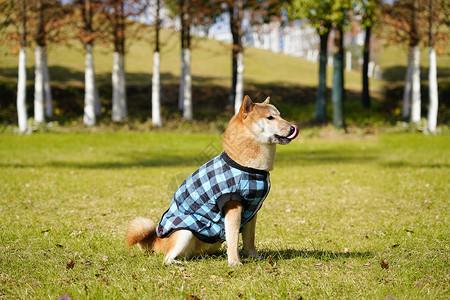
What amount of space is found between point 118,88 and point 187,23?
15.7 ft

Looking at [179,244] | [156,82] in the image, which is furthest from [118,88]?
[179,244]

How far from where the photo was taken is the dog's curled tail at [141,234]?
184 inches

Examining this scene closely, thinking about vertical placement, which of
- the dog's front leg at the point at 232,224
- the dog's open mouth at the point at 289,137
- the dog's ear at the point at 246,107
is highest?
the dog's ear at the point at 246,107

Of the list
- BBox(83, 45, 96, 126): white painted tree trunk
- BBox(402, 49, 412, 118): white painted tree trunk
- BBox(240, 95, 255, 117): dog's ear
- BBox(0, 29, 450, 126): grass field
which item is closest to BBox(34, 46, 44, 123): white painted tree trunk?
BBox(0, 29, 450, 126): grass field

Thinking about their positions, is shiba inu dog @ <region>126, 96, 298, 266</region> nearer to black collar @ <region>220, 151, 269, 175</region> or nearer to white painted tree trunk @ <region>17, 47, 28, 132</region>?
black collar @ <region>220, 151, 269, 175</region>

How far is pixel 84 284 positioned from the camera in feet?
13.1

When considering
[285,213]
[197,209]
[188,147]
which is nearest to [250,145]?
[197,209]

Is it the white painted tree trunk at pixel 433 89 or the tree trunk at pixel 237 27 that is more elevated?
the tree trunk at pixel 237 27

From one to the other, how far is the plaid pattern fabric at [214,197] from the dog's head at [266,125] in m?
0.35

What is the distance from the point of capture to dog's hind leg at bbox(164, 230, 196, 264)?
14.3ft

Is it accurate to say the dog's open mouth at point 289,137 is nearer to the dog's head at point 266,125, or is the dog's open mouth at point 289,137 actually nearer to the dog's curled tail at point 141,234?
the dog's head at point 266,125

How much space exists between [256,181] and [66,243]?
116 inches

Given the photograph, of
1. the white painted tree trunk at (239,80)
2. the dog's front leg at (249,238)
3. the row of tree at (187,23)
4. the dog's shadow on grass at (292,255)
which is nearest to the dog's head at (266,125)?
the dog's front leg at (249,238)

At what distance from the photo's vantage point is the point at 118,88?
72.3ft
